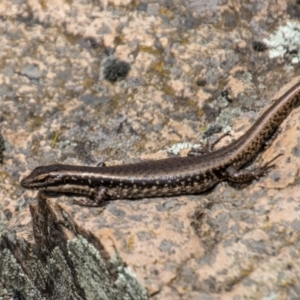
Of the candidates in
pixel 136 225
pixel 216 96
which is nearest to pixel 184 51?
pixel 216 96

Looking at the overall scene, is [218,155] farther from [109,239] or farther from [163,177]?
[109,239]

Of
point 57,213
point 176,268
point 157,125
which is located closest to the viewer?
point 176,268

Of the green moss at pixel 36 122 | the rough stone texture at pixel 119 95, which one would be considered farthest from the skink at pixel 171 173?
the green moss at pixel 36 122

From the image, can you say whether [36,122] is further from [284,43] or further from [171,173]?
[284,43]

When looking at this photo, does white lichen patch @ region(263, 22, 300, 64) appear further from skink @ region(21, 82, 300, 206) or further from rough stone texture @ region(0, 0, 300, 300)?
skink @ region(21, 82, 300, 206)

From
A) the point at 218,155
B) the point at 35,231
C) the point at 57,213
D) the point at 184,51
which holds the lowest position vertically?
the point at 35,231

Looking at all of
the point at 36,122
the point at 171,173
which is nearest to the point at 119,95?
the point at 36,122

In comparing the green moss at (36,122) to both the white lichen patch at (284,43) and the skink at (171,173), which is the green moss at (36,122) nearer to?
the skink at (171,173)
